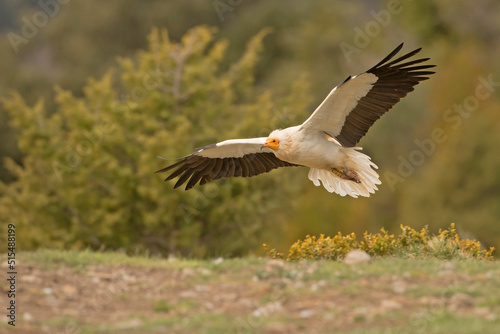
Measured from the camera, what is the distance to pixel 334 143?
10.5 metres

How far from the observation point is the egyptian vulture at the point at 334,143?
32.6 feet

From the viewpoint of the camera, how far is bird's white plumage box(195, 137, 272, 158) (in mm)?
11146

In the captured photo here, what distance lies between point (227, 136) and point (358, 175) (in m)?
12.0

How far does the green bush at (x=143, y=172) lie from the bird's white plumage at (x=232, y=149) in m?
9.85

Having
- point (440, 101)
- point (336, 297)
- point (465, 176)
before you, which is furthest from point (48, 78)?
point (336, 297)

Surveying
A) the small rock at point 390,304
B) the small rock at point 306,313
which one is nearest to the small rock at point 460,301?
the small rock at point 390,304

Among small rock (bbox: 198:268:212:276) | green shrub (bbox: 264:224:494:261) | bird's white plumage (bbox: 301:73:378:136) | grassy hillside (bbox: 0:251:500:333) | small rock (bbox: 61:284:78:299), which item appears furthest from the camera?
green shrub (bbox: 264:224:494:261)

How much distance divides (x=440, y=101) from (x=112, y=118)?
1645 centimetres

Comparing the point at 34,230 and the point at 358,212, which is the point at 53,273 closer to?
the point at 34,230

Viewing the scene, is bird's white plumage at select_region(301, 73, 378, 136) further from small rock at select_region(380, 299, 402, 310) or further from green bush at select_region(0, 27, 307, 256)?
green bush at select_region(0, 27, 307, 256)

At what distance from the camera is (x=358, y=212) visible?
30.0 metres

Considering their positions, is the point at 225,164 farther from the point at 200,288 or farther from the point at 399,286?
the point at 399,286

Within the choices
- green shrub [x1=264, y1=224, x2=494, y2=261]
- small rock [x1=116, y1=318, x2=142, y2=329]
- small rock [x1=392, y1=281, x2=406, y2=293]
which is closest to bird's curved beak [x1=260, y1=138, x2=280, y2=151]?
green shrub [x1=264, y1=224, x2=494, y2=261]

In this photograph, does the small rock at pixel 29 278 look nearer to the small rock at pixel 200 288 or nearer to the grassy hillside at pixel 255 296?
the grassy hillside at pixel 255 296
